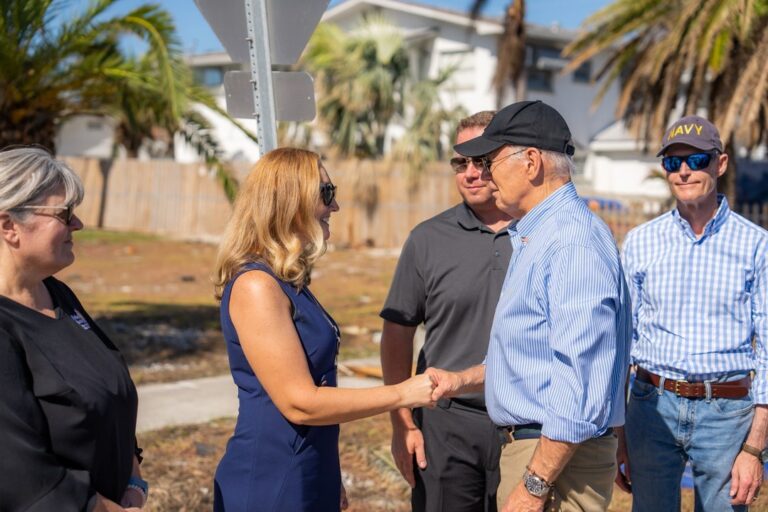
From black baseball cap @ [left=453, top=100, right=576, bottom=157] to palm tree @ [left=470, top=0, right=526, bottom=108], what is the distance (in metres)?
20.4

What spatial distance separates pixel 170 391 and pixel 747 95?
392 inches

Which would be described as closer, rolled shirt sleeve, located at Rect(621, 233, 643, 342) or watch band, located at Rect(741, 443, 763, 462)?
watch band, located at Rect(741, 443, 763, 462)

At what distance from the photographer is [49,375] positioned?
2385mm

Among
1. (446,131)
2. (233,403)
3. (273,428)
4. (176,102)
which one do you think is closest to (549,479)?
(273,428)

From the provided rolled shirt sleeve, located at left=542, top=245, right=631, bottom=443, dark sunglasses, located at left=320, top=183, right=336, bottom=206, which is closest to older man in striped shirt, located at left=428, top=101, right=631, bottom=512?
rolled shirt sleeve, located at left=542, top=245, right=631, bottom=443

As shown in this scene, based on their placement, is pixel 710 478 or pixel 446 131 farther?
pixel 446 131

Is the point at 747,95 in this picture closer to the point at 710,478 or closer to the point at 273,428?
the point at 710,478

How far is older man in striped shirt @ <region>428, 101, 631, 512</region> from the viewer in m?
2.61

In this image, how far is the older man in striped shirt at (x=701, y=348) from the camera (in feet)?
11.6

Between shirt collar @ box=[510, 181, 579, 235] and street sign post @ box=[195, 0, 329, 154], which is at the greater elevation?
street sign post @ box=[195, 0, 329, 154]

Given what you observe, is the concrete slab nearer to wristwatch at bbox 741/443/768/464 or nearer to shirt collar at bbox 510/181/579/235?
wristwatch at bbox 741/443/768/464

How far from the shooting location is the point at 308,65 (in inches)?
1008

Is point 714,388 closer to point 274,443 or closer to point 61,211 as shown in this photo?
point 274,443

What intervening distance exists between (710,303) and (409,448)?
1.43 metres
